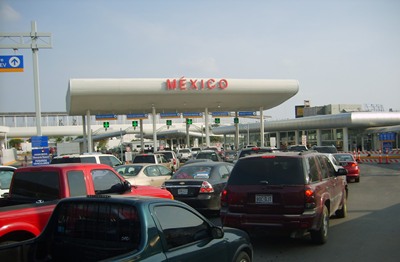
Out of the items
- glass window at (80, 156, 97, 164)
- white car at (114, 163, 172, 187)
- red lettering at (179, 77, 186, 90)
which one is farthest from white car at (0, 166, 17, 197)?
red lettering at (179, 77, 186, 90)

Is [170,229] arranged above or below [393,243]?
above

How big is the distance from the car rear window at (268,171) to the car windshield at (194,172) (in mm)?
3577

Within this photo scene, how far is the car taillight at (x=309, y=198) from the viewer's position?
762cm

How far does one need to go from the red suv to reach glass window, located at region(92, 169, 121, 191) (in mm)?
2213

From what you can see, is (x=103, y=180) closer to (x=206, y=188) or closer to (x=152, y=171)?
(x=206, y=188)

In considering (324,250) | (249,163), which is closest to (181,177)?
(249,163)

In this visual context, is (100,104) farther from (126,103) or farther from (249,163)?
(249,163)

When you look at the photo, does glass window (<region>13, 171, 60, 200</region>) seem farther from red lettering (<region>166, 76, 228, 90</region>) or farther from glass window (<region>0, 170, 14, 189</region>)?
red lettering (<region>166, 76, 228, 90</region>)

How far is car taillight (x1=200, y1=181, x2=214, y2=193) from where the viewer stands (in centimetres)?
1122

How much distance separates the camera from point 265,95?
38719 millimetres

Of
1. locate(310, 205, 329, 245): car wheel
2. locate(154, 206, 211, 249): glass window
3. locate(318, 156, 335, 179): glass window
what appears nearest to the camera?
locate(154, 206, 211, 249): glass window

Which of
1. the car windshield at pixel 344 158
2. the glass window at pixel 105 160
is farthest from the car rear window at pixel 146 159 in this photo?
the car windshield at pixel 344 158

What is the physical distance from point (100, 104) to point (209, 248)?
112 feet

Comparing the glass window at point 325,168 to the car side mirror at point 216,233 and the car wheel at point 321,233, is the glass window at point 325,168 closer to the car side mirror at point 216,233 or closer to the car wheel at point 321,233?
the car wheel at point 321,233
